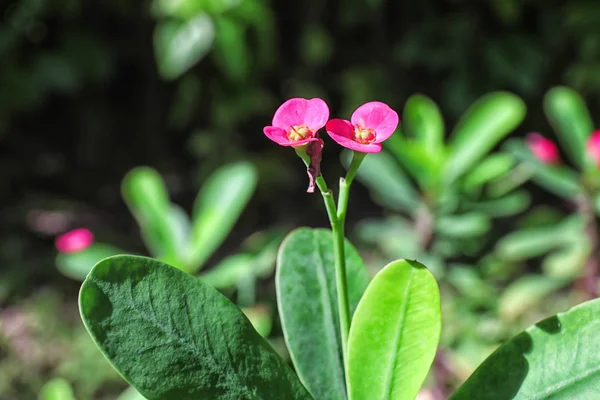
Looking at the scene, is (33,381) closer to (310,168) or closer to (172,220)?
(172,220)

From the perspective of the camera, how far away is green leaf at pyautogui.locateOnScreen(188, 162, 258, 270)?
1.26 metres

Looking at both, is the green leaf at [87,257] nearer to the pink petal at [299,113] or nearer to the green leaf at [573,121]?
the pink petal at [299,113]

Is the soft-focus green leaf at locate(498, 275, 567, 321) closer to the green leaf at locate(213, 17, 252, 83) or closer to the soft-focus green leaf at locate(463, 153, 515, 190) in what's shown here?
the soft-focus green leaf at locate(463, 153, 515, 190)

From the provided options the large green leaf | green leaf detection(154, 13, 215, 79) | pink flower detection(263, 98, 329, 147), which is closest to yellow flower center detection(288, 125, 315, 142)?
pink flower detection(263, 98, 329, 147)

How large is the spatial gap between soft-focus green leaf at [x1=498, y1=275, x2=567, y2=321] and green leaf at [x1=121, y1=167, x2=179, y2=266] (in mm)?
903

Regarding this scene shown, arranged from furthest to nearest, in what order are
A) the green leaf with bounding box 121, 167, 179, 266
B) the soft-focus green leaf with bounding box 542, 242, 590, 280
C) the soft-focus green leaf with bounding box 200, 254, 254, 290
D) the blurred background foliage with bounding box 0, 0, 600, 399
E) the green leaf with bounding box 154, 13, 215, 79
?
the blurred background foliage with bounding box 0, 0, 600, 399 → the green leaf with bounding box 154, 13, 215, 79 → the soft-focus green leaf with bounding box 542, 242, 590, 280 → the green leaf with bounding box 121, 167, 179, 266 → the soft-focus green leaf with bounding box 200, 254, 254, 290

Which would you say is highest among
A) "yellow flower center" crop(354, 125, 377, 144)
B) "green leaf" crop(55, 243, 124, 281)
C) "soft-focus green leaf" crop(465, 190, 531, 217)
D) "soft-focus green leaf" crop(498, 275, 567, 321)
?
"yellow flower center" crop(354, 125, 377, 144)

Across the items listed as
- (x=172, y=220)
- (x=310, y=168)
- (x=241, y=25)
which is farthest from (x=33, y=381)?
(x=310, y=168)

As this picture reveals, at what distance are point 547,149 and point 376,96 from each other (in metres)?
1.31

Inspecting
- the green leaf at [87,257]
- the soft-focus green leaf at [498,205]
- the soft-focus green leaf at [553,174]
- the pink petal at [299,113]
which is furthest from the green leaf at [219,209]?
the pink petal at [299,113]

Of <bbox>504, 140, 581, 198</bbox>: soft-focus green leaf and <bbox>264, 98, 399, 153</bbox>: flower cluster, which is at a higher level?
<bbox>264, 98, 399, 153</bbox>: flower cluster

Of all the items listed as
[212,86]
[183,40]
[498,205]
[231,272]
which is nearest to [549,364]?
[231,272]

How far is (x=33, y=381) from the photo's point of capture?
6.26ft

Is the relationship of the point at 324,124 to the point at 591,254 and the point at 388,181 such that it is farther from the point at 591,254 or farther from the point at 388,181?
the point at 591,254
